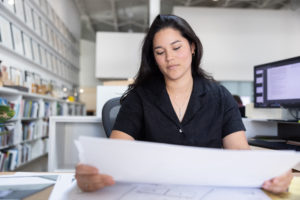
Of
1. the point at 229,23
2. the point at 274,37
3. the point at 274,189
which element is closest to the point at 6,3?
the point at 274,189

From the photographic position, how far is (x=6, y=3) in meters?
3.82

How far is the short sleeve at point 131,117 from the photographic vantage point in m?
1.09

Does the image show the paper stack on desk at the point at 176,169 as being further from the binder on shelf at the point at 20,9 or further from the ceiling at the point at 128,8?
the ceiling at the point at 128,8

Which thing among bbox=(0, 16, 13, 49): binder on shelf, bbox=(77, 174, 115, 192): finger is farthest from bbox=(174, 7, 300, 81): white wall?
bbox=(77, 174, 115, 192): finger

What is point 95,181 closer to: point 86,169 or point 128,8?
point 86,169

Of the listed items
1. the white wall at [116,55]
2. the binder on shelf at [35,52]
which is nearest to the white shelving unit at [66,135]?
the binder on shelf at [35,52]

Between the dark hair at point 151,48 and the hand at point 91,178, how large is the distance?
68cm

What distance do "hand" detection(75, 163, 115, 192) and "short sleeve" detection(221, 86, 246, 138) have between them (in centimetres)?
65

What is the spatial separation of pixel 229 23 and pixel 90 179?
671 cm

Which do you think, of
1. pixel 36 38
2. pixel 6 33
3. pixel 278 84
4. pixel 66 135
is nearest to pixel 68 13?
pixel 36 38

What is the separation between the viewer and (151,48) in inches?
49.0

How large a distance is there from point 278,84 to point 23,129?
137 inches

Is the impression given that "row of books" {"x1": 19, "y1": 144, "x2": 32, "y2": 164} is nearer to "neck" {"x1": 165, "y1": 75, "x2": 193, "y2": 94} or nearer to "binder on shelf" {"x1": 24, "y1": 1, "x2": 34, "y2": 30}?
"binder on shelf" {"x1": 24, "y1": 1, "x2": 34, "y2": 30}

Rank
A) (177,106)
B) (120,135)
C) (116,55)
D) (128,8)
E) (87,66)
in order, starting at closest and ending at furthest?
(120,135), (177,106), (116,55), (128,8), (87,66)
